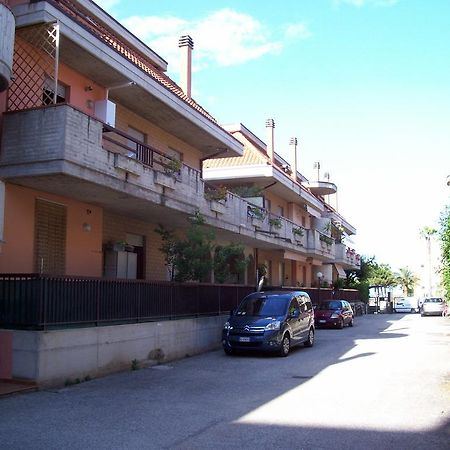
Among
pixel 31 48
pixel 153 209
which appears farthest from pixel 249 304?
pixel 31 48

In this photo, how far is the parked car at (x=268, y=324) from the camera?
52.4 ft

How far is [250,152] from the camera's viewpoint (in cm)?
3155

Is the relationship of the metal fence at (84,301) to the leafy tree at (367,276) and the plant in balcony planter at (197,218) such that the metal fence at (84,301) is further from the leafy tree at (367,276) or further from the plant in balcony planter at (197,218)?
the leafy tree at (367,276)

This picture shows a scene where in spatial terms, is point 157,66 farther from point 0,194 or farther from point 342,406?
point 342,406

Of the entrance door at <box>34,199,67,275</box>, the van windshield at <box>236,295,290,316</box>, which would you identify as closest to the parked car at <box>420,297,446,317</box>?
the van windshield at <box>236,295,290,316</box>

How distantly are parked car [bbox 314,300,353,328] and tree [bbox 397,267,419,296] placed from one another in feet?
242

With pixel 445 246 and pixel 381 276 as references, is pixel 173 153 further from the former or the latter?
pixel 381 276

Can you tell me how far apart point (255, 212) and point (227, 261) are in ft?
18.5

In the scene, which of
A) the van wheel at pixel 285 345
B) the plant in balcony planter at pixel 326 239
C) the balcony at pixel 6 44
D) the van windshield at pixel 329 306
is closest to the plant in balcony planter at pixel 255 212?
the van windshield at pixel 329 306

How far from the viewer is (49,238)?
14.0m

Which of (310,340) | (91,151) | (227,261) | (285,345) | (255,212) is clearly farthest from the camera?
(255,212)

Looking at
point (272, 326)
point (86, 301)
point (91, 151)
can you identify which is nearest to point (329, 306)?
point (272, 326)

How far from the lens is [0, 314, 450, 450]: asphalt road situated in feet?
23.3

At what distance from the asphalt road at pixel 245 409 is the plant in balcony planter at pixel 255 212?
31.7 feet
